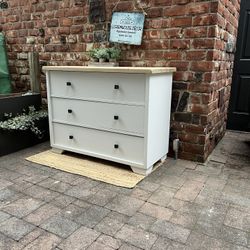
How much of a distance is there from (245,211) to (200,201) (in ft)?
0.91

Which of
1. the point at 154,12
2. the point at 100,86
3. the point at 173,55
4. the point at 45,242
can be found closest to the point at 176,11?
the point at 154,12

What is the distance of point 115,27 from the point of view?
258cm

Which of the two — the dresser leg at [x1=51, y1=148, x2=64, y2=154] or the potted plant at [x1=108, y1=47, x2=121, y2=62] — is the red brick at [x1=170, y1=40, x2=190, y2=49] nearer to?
the potted plant at [x1=108, y1=47, x2=121, y2=62]

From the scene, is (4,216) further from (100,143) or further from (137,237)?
(100,143)

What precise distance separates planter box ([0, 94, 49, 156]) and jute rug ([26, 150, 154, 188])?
11.5 inches

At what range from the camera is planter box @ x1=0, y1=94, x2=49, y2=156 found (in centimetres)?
262

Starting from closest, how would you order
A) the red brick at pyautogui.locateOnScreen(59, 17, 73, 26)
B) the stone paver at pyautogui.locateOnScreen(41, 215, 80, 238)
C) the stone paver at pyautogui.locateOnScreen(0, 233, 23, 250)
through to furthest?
the stone paver at pyautogui.locateOnScreen(0, 233, 23, 250), the stone paver at pyautogui.locateOnScreen(41, 215, 80, 238), the red brick at pyautogui.locateOnScreen(59, 17, 73, 26)

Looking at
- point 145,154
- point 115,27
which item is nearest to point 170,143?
point 145,154

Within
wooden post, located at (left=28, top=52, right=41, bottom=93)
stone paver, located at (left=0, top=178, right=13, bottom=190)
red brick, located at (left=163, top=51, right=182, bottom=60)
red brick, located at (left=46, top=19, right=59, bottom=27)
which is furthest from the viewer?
wooden post, located at (left=28, top=52, right=41, bottom=93)

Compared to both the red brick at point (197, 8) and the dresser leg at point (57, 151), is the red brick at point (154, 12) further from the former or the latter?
the dresser leg at point (57, 151)

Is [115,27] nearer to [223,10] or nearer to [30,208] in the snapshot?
[223,10]

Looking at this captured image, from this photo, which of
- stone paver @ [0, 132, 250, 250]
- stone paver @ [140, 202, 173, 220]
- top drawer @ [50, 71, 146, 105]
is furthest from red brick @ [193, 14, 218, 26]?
stone paver @ [140, 202, 173, 220]

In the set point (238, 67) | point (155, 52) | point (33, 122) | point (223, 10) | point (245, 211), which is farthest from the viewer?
point (238, 67)

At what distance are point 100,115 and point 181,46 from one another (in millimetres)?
926
